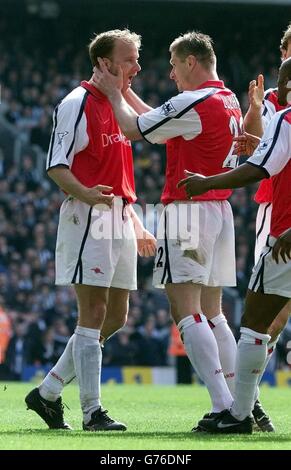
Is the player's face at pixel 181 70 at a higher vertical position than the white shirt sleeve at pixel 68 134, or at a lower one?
higher

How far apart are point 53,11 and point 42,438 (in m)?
23.3

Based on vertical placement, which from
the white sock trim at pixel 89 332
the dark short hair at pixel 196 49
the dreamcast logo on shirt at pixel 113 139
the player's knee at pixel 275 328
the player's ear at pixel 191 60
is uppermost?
the dark short hair at pixel 196 49

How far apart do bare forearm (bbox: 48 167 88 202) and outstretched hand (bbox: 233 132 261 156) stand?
1.00 meters

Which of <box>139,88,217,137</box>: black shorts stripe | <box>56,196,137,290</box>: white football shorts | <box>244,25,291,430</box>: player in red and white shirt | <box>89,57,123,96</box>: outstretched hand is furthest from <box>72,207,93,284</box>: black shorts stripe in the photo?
<box>244,25,291,430</box>: player in red and white shirt

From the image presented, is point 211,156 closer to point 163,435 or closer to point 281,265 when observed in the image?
point 281,265

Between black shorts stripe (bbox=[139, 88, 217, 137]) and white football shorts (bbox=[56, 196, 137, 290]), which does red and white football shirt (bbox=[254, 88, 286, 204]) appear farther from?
white football shorts (bbox=[56, 196, 137, 290])

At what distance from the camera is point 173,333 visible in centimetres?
1828

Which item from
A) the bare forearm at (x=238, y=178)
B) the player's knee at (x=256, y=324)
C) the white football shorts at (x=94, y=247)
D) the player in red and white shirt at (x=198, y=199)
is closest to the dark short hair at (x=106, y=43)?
the player in red and white shirt at (x=198, y=199)

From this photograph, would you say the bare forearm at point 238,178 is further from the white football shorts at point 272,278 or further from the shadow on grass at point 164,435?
the shadow on grass at point 164,435

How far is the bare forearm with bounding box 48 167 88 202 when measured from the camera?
696 cm

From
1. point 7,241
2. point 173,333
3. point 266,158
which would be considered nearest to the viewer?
point 266,158

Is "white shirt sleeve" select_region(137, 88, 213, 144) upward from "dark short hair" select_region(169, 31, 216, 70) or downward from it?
downward

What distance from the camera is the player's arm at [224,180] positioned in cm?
630

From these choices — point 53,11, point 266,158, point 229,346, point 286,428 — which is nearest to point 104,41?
point 266,158
